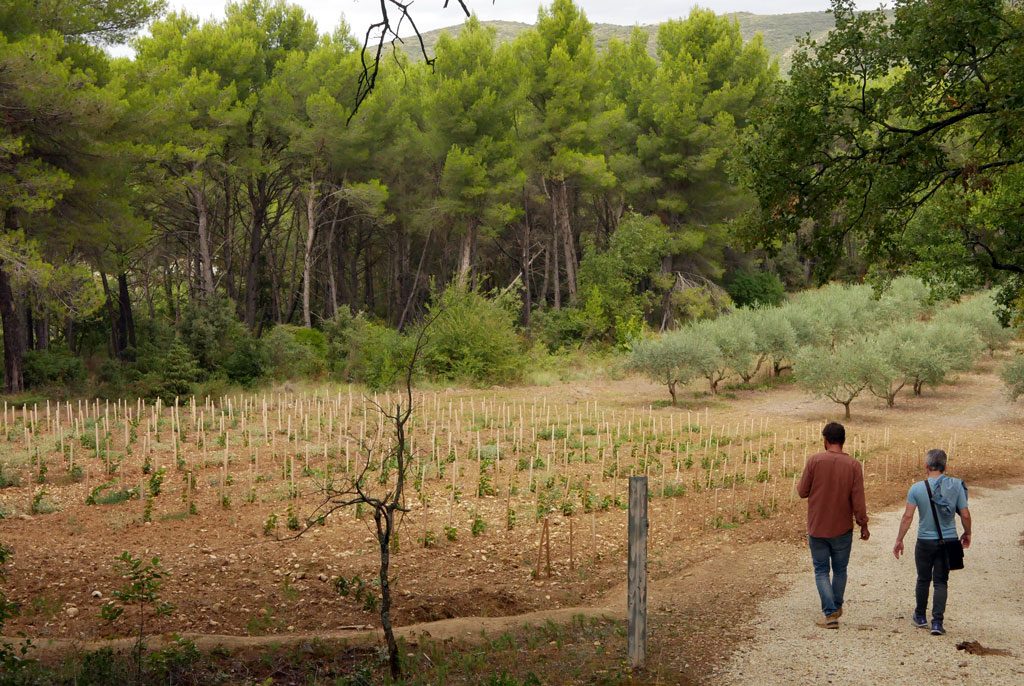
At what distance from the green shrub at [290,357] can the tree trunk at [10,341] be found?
21.4 ft

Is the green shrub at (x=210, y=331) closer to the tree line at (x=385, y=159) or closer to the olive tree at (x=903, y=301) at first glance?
the tree line at (x=385, y=159)

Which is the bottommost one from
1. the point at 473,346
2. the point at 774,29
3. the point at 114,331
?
the point at 473,346

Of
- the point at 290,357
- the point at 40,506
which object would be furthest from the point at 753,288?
the point at 40,506

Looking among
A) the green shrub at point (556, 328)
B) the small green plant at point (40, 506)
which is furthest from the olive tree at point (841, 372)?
the small green plant at point (40, 506)

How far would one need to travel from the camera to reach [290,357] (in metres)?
28.3

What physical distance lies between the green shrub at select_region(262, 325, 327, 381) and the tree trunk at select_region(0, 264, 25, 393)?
21.4 ft

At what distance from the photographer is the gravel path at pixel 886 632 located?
21.0 ft

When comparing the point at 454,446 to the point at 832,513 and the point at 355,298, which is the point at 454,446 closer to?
the point at 832,513

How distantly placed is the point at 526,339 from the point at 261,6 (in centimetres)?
1668

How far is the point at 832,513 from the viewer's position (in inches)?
287

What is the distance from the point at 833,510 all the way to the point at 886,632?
103 centimetres

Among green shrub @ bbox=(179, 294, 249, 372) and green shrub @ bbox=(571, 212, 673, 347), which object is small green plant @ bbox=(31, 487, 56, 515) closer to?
green shrub @ bbox=(179, 294, 249, 372)

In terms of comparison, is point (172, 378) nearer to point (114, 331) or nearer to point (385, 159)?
point (114, 331)

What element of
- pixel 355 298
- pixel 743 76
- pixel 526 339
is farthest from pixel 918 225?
pixel 355 298
